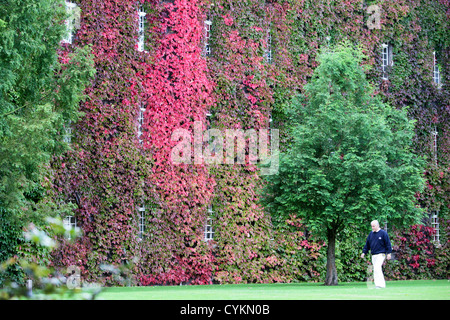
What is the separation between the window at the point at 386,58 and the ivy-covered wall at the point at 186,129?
1.42m

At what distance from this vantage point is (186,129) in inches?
990

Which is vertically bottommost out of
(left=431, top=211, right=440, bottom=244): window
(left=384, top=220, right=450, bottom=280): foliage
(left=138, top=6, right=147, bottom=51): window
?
(left=384, top=220, right=450, bottom=280): foliage

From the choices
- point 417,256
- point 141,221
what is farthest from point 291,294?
point 417,256

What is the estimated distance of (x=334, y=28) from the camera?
3073cm

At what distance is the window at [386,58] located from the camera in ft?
106

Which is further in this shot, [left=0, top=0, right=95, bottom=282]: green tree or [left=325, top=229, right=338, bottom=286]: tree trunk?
[left=325, top=229, right=338, bottom=286]: tree trunk

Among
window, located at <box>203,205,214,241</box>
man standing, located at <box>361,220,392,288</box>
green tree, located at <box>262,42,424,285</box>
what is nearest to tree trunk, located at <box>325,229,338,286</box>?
green tree, located at <box>262,42,424,285</box>

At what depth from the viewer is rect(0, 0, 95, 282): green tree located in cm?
1598

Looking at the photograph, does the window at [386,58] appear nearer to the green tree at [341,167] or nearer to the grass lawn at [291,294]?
the green tree at [341,167]

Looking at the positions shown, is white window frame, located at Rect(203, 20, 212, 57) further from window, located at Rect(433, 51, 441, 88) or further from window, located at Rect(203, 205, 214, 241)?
window, located at Rect(433, 51, 441, 88)

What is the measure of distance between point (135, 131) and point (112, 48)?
2890 millimetres

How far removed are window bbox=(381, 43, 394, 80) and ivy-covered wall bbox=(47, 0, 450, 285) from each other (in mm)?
1424

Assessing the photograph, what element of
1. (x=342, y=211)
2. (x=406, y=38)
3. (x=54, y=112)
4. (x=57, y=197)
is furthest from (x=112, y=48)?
(x=406, y=38)

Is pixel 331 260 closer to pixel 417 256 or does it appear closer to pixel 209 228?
pixel 209 228
